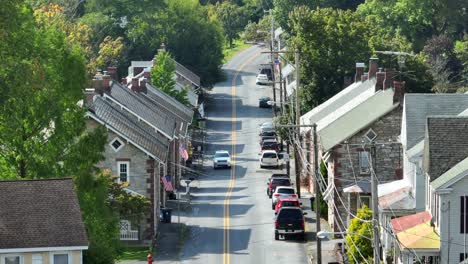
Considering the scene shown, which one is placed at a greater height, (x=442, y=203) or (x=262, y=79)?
(x=262, y=79)

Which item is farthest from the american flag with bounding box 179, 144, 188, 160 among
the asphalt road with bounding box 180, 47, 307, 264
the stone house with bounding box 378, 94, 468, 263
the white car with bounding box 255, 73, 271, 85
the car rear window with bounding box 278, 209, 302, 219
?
the white car with bounding box 255, 73, 271, 85

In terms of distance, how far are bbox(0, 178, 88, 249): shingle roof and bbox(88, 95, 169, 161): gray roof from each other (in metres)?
23.5

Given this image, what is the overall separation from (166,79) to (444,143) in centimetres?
6305

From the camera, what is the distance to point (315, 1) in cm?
17038

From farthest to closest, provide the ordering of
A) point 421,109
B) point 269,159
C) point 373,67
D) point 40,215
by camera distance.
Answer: point 269,159
point 373,67
point 421,109
point 40,215

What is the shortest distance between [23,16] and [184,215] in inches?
1005

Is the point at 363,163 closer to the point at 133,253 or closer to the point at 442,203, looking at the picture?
the point at 133,253

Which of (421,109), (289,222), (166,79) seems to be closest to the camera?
(421,109)

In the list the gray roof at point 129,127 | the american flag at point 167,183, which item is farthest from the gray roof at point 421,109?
the american flag at point 167,183

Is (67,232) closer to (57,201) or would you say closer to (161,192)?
(57,201)

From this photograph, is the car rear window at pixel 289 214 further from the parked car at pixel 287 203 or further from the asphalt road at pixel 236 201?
the parked car at pixel 287 203

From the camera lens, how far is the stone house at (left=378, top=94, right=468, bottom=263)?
70.1m

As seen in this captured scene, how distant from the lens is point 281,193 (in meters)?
92.1

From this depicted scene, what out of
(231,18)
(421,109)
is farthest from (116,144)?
(231,18)
